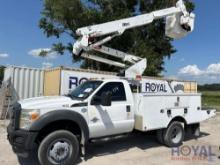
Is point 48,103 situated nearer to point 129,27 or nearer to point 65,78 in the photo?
point 129,27

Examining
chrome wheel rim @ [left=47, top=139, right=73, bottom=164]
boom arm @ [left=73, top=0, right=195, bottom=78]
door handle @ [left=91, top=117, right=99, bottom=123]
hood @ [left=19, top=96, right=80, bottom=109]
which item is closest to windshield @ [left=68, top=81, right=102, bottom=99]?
hood @ [left=19, top=96, right=80, bottom=109]

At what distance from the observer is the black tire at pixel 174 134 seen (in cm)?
816

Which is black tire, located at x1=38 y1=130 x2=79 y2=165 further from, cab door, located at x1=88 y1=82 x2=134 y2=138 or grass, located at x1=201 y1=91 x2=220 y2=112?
grass, located at x1=201 y1=91 x2=220 y2=112

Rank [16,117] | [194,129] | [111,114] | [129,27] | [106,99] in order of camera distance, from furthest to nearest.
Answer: [194,129] < [129,27] < [111,114] < [106,99] < [16,117]

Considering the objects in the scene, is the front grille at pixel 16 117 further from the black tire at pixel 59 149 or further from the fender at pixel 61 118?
the black tire at pixel 59 149

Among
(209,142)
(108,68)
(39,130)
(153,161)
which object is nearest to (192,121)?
(209,142)

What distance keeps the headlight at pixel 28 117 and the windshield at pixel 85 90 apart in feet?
4.41

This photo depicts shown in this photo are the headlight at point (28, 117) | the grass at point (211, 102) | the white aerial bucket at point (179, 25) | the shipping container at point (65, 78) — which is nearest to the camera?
the headlight at point (28, 117)

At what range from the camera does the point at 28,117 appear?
19.0ft

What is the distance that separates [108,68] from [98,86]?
594 inches

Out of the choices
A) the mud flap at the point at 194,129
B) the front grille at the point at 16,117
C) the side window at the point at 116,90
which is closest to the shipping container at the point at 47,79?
the mud flap at the point at 194,129

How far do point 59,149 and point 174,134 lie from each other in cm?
407

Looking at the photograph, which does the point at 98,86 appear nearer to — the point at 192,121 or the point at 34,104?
the point at 34,104

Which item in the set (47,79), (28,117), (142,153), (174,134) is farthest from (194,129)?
(47,79)
